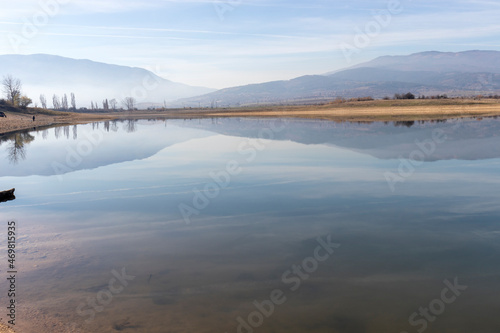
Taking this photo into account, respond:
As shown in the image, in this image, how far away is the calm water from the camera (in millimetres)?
6176

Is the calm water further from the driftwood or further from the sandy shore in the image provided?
the sandy shore

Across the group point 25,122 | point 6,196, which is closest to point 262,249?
A: point 6,196

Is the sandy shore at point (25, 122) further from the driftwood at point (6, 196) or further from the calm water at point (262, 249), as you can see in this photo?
the calm water at point (262, 249)

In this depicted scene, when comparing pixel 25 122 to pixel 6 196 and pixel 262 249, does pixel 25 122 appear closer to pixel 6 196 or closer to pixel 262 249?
pixel 6 196

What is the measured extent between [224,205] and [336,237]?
161 inches

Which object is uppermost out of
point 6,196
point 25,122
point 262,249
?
point 25,122

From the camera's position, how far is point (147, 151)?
2600 centimetres

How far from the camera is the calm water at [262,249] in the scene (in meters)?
6.18

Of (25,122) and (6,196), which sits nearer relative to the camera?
(6,196)

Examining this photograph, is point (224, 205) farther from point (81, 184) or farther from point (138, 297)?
point (81, 184)

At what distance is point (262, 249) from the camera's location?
28.4 ft

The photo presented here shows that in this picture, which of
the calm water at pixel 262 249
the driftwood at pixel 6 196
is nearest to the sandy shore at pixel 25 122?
the driftwood at pixel 6 196

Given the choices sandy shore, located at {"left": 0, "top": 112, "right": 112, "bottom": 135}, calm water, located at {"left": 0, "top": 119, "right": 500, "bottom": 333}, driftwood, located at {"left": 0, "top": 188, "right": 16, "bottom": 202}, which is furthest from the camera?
sandy shore, located at {"left": 0, "top": 112, "right": 112, "bottom": 135}

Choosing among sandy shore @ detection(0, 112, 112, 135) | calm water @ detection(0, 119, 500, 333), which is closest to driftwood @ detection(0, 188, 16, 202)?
calm water @ detection(0, 119, 500, 333)
